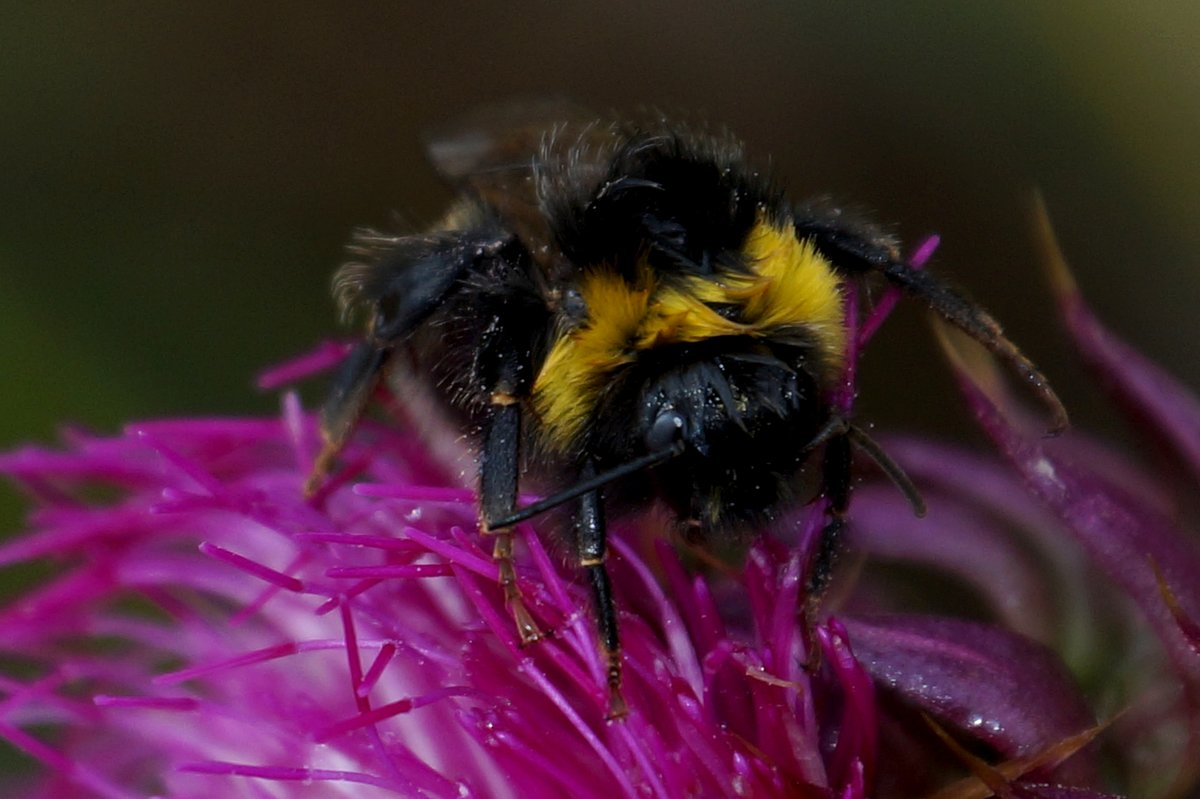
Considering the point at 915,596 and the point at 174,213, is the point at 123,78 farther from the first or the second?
the point at 915,596

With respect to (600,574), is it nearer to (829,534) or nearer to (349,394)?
(829,534)

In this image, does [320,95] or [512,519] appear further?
[320,95]

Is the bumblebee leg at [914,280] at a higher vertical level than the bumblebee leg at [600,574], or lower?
higher

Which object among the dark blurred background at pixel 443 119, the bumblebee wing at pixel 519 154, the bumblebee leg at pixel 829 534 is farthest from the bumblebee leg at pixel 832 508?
the dark blurred background at pixel 443 119

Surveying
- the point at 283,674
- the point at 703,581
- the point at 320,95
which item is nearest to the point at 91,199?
the point at 320,95

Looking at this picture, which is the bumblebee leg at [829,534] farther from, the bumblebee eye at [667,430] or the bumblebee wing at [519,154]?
the bumblebee wing at [519,154]

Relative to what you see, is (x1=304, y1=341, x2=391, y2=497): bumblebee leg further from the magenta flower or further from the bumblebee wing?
the bumblebee wing
